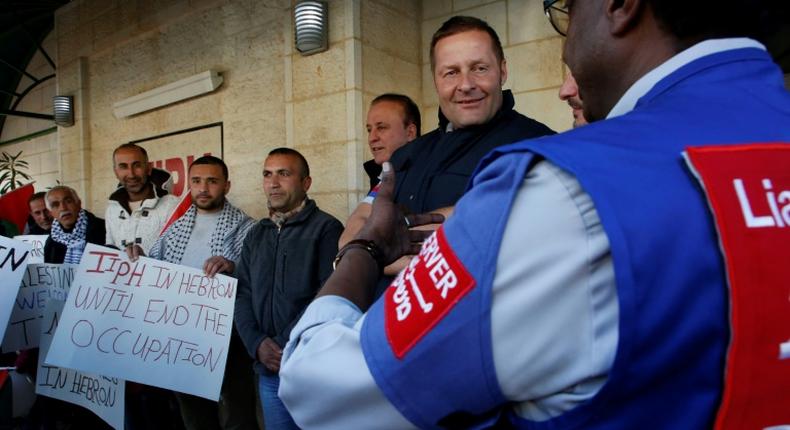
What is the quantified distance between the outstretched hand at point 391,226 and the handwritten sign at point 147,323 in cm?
205

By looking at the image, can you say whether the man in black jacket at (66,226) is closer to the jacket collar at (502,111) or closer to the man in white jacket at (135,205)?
the man in white jacket at (135,205)

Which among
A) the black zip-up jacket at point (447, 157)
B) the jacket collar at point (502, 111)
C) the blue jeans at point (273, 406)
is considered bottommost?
the blue jeans at point (273, 406)

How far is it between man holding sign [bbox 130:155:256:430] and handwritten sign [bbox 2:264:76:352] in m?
0.52

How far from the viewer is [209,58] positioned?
5.02 metres

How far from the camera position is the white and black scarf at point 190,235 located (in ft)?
10.7

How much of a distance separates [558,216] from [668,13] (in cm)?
36

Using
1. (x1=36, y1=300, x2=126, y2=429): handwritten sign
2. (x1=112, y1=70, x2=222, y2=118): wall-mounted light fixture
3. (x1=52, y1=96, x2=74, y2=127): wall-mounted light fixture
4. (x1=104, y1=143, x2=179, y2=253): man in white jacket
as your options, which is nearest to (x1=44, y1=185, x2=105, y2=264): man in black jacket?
(x1=104, y1=143, x2=179, y2=253): man in white jacket

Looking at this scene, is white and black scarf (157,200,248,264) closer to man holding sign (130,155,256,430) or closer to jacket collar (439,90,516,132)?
man holding sign (130,155,256,430)

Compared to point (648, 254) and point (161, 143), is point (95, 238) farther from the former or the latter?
point (648, 254)

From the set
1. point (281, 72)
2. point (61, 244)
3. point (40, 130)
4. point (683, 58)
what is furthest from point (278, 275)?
point (40, 130)

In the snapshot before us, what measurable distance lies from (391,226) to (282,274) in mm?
1907

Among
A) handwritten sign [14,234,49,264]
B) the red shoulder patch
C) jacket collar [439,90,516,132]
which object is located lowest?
handwritten sign [14,234,49,264]

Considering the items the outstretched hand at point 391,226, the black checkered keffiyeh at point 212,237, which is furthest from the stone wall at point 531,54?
the outstretched hand at point 391,226

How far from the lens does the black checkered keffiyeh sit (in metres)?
3.26
